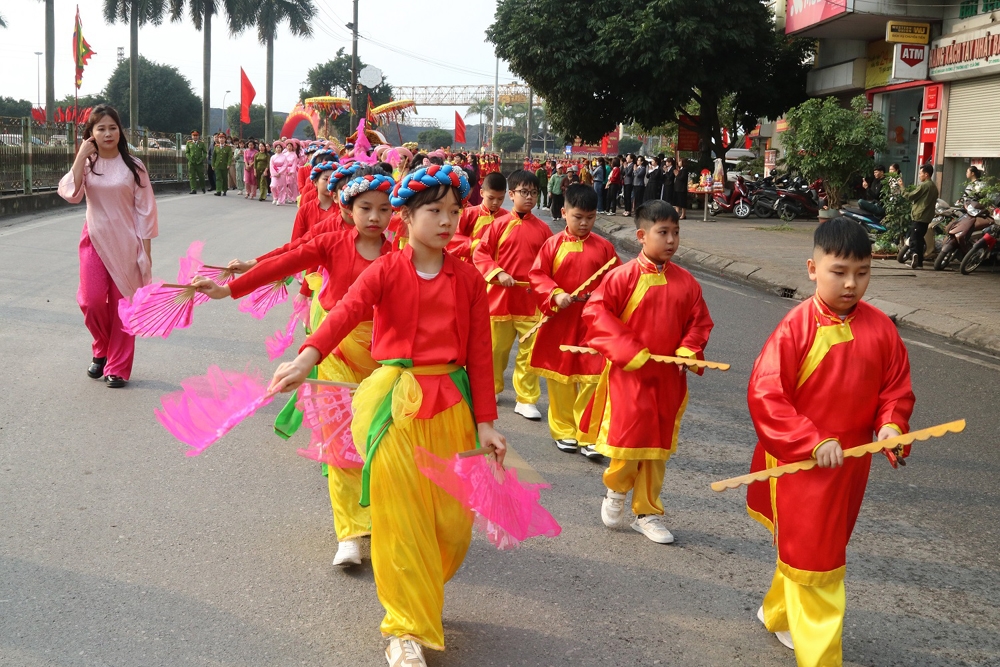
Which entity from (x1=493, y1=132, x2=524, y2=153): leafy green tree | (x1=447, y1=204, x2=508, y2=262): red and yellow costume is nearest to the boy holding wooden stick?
(x1=447, y1=204, x2=508, y2=262): red and yellow costume

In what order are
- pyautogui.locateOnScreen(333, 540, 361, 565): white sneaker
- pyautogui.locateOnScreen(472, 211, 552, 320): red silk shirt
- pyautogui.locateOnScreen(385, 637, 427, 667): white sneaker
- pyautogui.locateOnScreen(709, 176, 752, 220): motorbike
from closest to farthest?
1. pyautogui.locateOnScreen(385, 637, 427, 667): white sneaker
2. pyautogui.locateOnScreen(333, 540, 361, 565): white sneaker
3. pyautogui.locateOnScreen(472, 211, 552, 320): red silk shirt
4. pyautogui.locateOnScreen(709, 176, 752, 220): motorbike

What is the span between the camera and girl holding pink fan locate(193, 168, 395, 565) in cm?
427

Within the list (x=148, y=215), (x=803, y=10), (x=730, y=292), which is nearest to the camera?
(x=148, y=215)

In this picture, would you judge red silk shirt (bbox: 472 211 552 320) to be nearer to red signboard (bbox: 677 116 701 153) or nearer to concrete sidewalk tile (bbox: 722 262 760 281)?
concrete sidewalk tile (bbox: 722 262 760 281)

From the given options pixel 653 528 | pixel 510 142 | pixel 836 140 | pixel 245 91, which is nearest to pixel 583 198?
pixel 653 528

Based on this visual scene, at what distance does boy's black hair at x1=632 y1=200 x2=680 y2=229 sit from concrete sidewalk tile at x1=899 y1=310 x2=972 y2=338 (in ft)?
22.7

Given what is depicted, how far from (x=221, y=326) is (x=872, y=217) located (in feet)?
41.4

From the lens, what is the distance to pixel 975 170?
16.3m

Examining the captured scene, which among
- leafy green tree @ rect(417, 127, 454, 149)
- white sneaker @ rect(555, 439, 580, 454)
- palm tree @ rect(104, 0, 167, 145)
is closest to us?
white sneaker @ rect(555, 439, 580, 454)

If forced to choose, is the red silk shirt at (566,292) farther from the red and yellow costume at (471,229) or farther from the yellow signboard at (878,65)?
the yellow signboard at (878,65)

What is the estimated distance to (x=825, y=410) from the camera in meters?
3.51

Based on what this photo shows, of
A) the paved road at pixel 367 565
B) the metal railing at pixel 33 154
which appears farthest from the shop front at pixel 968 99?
the metal railing at pixel 33 154

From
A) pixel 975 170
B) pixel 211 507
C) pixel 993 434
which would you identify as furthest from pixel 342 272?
pixel 975 170

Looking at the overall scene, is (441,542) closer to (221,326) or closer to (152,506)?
(152,506)
